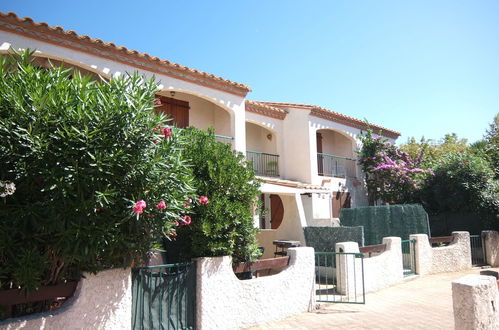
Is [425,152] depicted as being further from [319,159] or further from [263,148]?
[263,148]

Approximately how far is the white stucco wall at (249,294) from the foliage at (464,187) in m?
11.8

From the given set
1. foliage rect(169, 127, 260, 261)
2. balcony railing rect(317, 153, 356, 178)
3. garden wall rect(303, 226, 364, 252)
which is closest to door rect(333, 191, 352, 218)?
balcony railing rect(317, 153, 356, 178)

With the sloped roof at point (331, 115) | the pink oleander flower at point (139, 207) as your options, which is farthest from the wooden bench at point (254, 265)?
the sloped roof at point (331, 115)

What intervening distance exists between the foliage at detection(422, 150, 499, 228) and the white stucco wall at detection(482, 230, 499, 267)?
3.08ft

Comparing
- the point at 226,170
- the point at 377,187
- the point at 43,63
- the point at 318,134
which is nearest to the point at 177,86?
the point at 43,63

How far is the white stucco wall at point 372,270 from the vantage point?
376 inches

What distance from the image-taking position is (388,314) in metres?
8.02

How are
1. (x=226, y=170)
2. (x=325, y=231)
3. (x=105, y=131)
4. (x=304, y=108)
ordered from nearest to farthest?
(x=105, y=131) < (x=226, y=170) < (x=325, y=231) < (x=304, y=108)

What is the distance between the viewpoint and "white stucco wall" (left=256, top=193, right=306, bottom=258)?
14945 mm

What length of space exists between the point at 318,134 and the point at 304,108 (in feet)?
11.5

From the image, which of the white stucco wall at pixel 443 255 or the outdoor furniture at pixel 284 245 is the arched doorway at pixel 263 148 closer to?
the outdoor furniture at pixel 284 245

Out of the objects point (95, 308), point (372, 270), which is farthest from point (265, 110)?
point (95, 308)

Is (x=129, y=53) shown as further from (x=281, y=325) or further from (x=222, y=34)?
(x=281, y=325)

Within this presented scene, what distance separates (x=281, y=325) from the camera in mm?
7109
